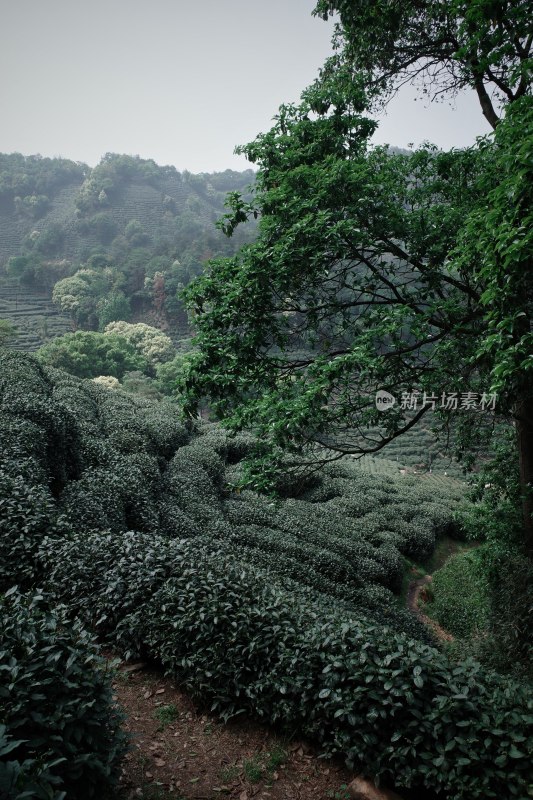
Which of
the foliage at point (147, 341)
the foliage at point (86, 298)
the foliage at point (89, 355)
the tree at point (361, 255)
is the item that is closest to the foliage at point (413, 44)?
the tree at point (361, 255)

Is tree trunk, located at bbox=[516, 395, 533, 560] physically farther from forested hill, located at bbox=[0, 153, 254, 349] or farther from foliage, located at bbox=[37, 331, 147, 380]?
forested hill, located at bbox=[0, 153, 254, 349]

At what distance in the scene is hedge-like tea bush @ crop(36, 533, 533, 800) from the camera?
3504mm

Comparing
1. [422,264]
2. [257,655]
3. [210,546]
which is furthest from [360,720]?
[422,264]

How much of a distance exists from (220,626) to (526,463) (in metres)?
4.98

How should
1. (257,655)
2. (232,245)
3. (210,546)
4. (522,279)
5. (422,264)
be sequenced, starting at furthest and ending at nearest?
(232,245) < (210,546) < (422,264) < (257,655) < (522,279)

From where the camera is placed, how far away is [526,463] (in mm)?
7102

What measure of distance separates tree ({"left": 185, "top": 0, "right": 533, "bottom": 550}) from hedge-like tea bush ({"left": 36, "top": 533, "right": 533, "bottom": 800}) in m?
1.81

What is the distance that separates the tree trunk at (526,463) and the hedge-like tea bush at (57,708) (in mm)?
5447

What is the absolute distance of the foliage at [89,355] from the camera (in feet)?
120

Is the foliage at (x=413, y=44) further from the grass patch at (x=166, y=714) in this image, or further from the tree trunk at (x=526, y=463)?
the grass patch at (x=166, y=714)

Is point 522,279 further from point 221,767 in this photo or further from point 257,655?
point 221,767

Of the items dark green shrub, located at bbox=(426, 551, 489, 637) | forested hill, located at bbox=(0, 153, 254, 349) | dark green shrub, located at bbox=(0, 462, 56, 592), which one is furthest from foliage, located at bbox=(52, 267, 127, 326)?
dark green shrub, located at bbox=(0, 462, 56, 592)

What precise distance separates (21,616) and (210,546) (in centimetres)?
473

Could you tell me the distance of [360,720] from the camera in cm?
378
